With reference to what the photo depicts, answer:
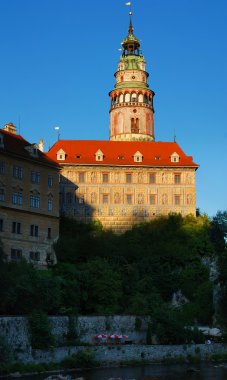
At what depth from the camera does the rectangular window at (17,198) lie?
200 ft

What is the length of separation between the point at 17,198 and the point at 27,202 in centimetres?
122

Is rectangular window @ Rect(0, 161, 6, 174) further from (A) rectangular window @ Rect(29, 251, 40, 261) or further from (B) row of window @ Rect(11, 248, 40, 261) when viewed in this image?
(A) rectangular window @ Rect(29, 251, 40, 261)

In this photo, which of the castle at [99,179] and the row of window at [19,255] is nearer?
the row of window at [19,255]

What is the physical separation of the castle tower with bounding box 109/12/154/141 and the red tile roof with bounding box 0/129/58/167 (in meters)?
25.9

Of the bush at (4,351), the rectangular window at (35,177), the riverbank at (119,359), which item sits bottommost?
the riverbank at (119,359)

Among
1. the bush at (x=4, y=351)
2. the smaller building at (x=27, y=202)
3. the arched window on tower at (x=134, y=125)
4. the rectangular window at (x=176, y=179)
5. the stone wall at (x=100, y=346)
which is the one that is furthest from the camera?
the arched window on tower at (x=134, y=125)

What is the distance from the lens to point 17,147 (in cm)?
6350

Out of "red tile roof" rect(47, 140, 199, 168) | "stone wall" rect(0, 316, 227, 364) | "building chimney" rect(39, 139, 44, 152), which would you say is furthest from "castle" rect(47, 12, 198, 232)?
"stone wall" rect(0, 316, 227, 364)

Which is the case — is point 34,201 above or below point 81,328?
above

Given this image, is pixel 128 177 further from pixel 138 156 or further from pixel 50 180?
pixel 50 180

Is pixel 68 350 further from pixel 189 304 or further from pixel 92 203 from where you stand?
pixel 92 203

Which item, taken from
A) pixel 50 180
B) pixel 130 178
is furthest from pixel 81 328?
pixel 130 178

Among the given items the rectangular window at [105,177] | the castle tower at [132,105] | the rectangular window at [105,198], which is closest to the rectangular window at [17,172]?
the rectangular window at [105,198]

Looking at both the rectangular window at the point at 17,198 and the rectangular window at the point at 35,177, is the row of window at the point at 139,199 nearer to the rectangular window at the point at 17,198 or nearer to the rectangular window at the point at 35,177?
the rectangular window at the point at 35,177
